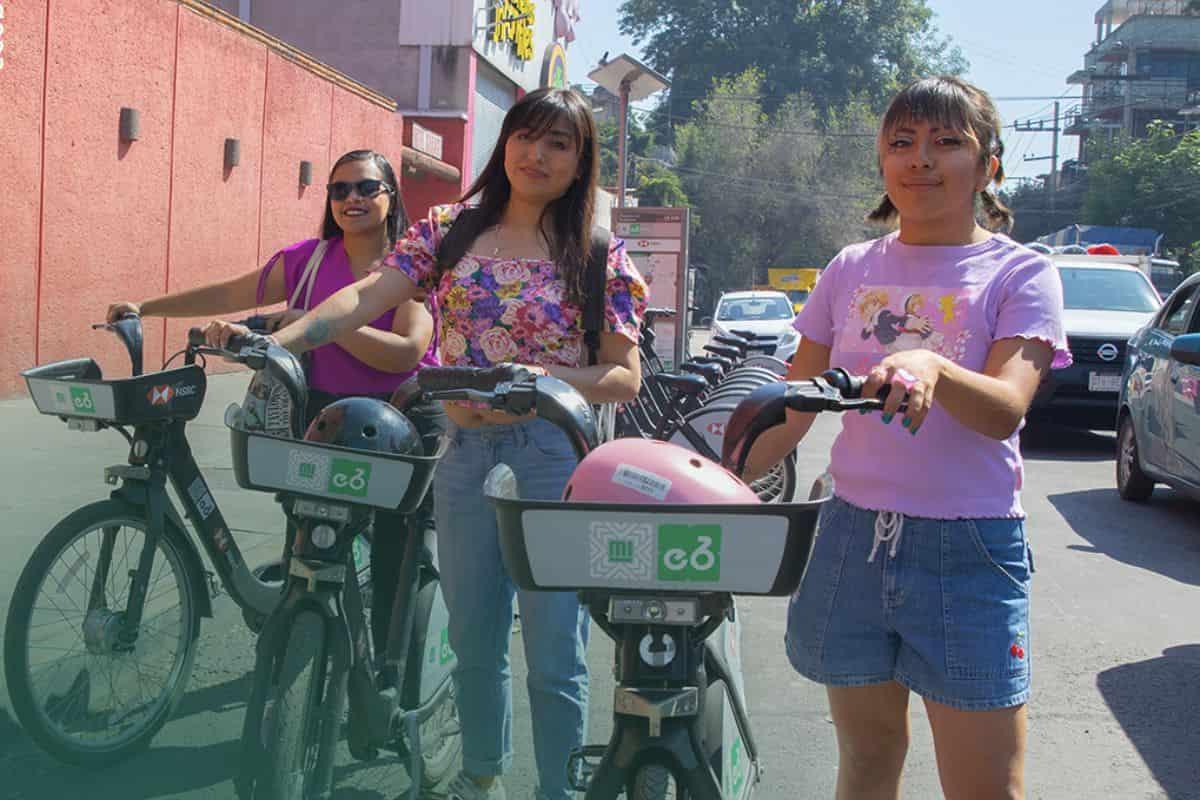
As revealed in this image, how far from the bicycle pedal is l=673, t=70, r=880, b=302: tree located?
63477mm

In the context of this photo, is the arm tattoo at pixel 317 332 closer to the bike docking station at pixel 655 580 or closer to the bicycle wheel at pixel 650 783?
the bike docking station at pixel 655 580

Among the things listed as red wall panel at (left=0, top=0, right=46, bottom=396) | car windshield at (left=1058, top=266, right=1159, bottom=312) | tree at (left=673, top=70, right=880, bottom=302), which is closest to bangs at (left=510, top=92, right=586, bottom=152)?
red wall panel at (left=0, top=0, right=46, bottom=396)

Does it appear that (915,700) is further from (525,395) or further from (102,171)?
(102,171)

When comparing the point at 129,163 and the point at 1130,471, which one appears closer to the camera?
the point at 1130,471

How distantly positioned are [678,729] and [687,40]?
85887 millimetres

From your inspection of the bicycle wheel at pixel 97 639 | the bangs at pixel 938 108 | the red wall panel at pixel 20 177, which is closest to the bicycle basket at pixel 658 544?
the bangs at pixel 938 108

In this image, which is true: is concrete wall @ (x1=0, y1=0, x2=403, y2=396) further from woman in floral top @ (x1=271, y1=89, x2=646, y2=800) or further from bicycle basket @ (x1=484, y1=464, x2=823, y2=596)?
bicycle basket @ (x1=484, y1=464, x2=823, y2=596)

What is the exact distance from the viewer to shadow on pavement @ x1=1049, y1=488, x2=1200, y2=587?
7.76 meters

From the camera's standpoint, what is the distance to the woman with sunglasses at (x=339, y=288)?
4145 mm

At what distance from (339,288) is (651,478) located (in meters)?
2.76

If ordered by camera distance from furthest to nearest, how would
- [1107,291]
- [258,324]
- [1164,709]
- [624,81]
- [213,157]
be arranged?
[624,81] < [1107,291] < [213,157] < [1164,709] < [258,324]

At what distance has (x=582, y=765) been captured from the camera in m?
2.50

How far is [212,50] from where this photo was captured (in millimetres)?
14141

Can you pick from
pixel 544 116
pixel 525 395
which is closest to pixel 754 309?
pixel 544 116
